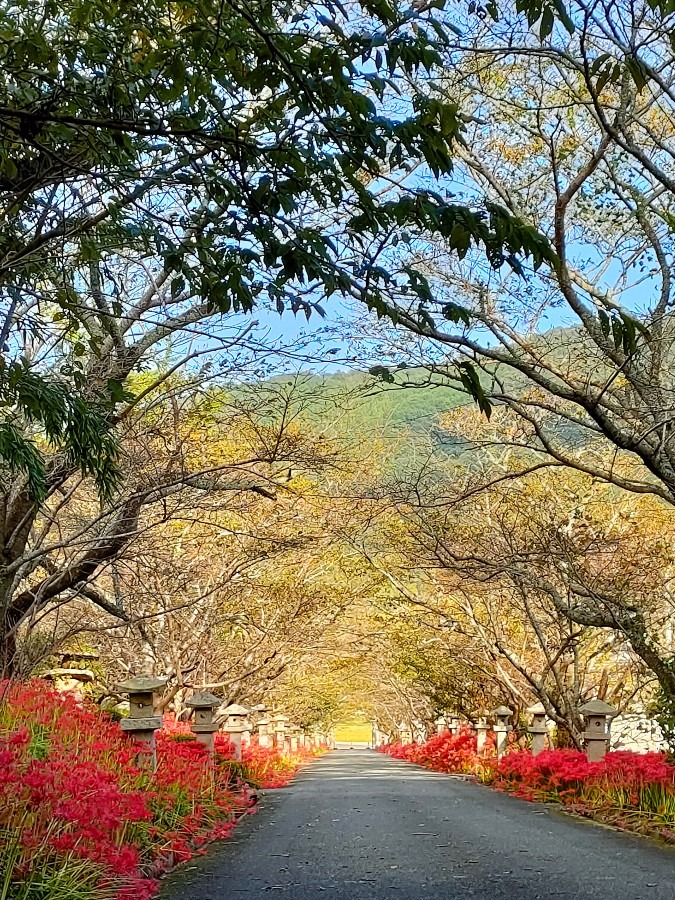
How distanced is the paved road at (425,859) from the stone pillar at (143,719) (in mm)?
1210

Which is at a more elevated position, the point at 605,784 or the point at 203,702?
the point at 203,702

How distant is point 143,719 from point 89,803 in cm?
345

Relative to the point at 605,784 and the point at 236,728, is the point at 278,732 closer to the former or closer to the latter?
the point at 236,728

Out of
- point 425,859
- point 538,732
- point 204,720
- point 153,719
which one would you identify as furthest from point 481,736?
point 425,859

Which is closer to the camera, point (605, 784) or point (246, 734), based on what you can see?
point (605, 784)

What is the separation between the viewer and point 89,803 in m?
5.45

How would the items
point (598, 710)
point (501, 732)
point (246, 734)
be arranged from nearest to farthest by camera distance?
point (598, 710) < point (501, 732) < point (246, 734)

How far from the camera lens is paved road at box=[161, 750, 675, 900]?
557 cm

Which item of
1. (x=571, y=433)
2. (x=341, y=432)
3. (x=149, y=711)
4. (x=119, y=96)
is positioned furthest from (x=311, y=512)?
(x=119, y=96)

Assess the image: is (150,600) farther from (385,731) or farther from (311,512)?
(385,731)

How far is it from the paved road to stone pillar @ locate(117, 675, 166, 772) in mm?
1210

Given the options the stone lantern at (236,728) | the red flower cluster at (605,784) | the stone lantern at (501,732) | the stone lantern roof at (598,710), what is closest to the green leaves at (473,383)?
the red flower cluster at (605,784)

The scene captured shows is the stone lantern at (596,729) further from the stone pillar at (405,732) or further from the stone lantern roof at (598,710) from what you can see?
the stone pillar at (405,732)

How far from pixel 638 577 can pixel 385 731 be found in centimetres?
5438
